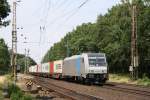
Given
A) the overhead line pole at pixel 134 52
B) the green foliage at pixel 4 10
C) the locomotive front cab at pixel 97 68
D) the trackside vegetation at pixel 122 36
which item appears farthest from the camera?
the trackside vegetation at pixel 122 36

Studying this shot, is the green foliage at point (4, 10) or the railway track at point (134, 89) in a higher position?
the green foliage at point (4, 10)

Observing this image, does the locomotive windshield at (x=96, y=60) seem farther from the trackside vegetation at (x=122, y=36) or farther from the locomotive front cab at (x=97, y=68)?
the trackside vegetation at (x=122, y=36)

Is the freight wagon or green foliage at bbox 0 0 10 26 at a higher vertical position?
green foliage at bbox 0 0 10 26

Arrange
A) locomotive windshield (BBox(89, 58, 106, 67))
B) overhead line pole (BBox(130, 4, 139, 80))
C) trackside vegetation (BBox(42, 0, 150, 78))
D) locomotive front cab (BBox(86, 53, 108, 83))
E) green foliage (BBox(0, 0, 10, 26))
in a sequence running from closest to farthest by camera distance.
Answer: green foliage (BBox(0, 0, 10, 26)) < locomotive front cab (BBox(86, 53, 108, 83)) < locomotive windshield (BBox(89, 58, 106, 67)) < overhead line pole (BBox(130, 4, 139, 80)) < trackside vegetation (BBox(42, 0, 150, 78))

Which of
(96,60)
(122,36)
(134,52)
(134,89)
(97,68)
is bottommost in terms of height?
(134,89)

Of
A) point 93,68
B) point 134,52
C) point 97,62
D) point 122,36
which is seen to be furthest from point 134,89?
point 122,36

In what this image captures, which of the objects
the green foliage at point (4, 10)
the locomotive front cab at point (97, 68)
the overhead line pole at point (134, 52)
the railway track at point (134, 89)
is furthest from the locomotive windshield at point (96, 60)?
the green foliage at point (4, 10)

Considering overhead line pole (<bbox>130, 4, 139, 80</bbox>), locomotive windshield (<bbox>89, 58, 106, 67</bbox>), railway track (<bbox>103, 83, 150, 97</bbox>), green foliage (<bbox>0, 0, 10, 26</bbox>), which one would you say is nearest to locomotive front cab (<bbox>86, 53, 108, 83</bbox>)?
locomotive windshield (<bbox>89, 58, 106, 67</bbox>)

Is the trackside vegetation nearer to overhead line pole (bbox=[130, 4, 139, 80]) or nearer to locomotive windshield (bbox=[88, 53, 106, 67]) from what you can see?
overhead line pole (bbox=[130, 4, 139, 80])

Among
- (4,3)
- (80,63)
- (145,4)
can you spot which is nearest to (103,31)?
(145,4)

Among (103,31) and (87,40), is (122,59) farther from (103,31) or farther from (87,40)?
(87,40)

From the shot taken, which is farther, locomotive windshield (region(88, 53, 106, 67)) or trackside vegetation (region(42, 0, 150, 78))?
trackside vegetation (region(42, 0, 150, 78))

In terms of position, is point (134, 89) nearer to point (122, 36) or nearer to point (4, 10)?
point (4, 10)

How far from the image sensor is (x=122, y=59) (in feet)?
224
